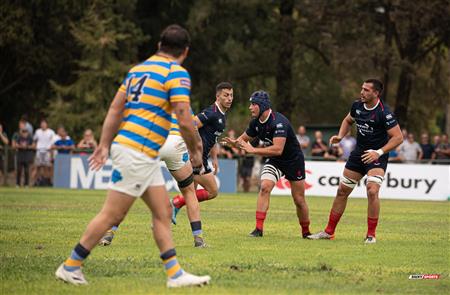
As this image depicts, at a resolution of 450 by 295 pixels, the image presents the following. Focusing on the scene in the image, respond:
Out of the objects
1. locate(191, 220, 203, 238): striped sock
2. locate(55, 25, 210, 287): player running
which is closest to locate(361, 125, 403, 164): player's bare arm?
locate(191, 220, 203, 238): striped sock

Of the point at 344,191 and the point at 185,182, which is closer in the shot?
the point at 185,182

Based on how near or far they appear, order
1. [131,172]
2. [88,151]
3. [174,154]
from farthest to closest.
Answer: [88,151], [174,154], [131,172]

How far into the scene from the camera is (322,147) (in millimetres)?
30953

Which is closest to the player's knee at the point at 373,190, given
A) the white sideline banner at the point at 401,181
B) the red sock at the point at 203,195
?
the red sock at the point at 203,195

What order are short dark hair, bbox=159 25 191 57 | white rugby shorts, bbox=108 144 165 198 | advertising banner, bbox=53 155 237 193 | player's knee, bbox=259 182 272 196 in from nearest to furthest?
white rugby shorts, bbox=108 144 165 198
short dark hair, bbox=159 25 191 57
player's knee, bbox=259 182 272 196
advertising banner, bbox=53 155 237 193

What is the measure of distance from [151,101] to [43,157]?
23.6 metres

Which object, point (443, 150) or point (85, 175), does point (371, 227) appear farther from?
point (85, 175)

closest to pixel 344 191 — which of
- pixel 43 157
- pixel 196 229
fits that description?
pixel 196 229

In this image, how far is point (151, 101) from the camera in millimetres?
8586

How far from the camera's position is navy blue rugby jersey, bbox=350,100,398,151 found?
1371 cm

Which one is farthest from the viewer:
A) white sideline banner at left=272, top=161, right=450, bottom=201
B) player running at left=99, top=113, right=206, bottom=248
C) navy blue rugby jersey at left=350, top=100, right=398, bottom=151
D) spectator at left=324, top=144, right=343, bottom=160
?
spectator at left=324, top=144, right=343, bottom=160

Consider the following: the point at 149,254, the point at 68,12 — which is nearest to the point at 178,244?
the point at 149,254

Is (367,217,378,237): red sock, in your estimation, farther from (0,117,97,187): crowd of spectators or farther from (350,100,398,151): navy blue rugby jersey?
(0,117,97,187): crowd of spectators

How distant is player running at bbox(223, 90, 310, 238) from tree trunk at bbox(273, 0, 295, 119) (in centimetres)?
2798
